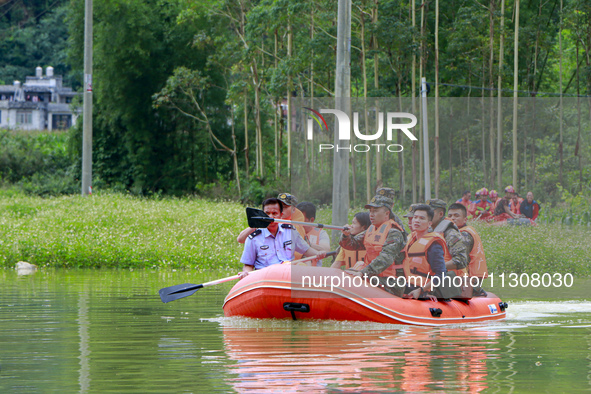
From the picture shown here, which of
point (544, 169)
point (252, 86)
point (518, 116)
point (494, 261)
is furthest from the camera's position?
point (252, 86)

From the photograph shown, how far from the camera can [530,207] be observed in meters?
16.4

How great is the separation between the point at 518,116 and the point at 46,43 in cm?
5246

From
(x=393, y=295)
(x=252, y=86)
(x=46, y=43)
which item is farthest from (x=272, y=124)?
(x=46, y=43)

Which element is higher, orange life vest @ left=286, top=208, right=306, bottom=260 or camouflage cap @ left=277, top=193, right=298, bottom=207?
camouflage cap @ left=277, top=193, right=298, bottom=207

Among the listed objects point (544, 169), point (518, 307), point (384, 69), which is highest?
point (384, 69)

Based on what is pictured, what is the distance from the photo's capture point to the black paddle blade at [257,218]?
988cm

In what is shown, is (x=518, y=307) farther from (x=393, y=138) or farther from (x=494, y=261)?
(x=494, y=261)

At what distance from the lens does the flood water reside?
20.3ft

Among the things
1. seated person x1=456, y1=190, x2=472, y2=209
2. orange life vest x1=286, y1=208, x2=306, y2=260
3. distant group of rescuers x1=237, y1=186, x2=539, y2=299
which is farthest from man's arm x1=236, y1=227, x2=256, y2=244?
seated person x1=456, y1=190, x2=472, y2=209

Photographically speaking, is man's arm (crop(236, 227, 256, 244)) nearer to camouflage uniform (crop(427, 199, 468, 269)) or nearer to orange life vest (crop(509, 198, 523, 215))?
camouflage uniform (crop(427, 199, 468, 269))

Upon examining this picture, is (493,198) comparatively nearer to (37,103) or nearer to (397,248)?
(397,248)

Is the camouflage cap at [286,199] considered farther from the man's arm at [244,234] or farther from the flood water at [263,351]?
the flood water at [263,351]

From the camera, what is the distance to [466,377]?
254 inches

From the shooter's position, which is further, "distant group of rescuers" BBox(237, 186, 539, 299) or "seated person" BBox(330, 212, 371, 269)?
"seated person" BBox(330, 212, 371, 269)
